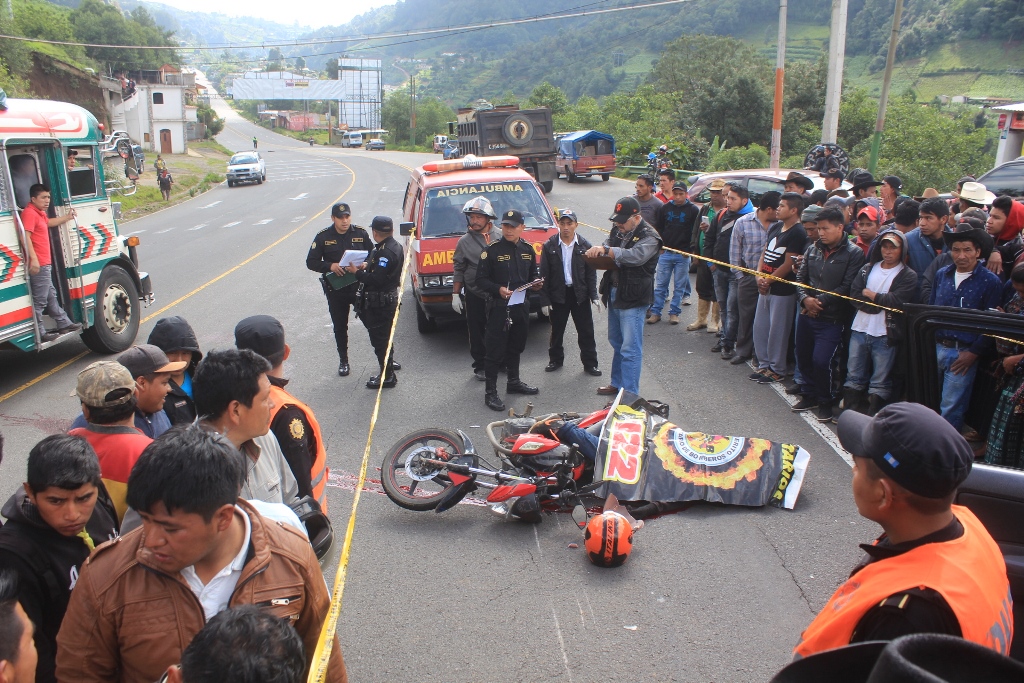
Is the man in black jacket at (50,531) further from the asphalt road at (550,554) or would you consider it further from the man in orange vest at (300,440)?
the asphalt road at (550,554)

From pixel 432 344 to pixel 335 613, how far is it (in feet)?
24.6

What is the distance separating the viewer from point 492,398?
7559 mm

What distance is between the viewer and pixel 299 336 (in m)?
10.5

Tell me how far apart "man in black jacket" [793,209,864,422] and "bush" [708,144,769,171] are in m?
24.2

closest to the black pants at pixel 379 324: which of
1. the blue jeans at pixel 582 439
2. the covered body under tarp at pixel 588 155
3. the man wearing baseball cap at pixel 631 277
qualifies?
the man wearing baseball cap at pixel 631 277

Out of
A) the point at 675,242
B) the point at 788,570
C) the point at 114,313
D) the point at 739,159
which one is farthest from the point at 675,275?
the point at 739,159

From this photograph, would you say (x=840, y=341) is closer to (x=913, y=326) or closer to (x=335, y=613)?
(x=913, y=326)

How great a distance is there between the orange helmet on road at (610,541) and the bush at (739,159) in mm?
27555

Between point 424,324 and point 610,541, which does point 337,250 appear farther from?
point 610,541

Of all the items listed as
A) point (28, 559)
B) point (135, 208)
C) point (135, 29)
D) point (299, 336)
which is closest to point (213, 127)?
point (135, 29)

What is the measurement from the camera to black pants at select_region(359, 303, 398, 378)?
8.18 meters

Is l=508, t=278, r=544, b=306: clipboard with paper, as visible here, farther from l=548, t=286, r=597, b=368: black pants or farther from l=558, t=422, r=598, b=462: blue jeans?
l=558, t=422, r=598, b=462: blue jeans

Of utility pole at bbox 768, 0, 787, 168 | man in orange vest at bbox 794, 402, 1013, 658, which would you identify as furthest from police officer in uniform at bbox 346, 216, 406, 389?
utility pole at bbox 768, 0, 787, 168

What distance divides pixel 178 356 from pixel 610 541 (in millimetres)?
2666
